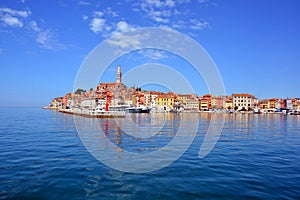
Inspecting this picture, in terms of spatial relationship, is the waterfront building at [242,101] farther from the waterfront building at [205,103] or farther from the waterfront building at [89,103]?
the waterfront building at [89,103]

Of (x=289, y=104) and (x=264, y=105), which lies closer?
(x=289, y=104)

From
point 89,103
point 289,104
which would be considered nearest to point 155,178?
point 89,103

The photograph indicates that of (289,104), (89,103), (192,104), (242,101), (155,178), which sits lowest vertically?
(155,178)

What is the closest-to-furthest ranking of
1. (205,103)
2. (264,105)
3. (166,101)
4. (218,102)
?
1. (166,101)
2. (205,103)
3. (218,102)
4. (264,105)

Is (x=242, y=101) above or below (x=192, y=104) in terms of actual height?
above

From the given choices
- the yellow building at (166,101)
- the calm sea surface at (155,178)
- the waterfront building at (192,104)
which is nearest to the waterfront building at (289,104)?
the waterfront building at (192,104)

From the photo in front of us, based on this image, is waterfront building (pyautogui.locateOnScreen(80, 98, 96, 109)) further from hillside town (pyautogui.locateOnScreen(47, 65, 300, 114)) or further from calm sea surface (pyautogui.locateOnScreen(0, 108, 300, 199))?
calm sea surface (pyautogui.locateOnScreen(0, 108, 300, 199))

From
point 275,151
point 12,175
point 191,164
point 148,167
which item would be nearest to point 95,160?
point 148,167

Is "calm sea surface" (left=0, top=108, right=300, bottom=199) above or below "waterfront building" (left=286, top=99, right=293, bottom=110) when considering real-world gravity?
below

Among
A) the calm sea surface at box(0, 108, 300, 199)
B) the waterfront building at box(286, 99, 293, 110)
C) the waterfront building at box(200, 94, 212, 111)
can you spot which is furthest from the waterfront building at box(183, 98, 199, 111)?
the calm sea surface at box(0, 108, 300, 199)

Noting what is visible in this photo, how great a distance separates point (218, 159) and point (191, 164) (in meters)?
1.92

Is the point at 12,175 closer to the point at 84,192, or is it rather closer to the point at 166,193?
the point at 84,192

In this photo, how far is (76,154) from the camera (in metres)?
12.6

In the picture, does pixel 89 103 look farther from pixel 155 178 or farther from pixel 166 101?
pixel 155 178
